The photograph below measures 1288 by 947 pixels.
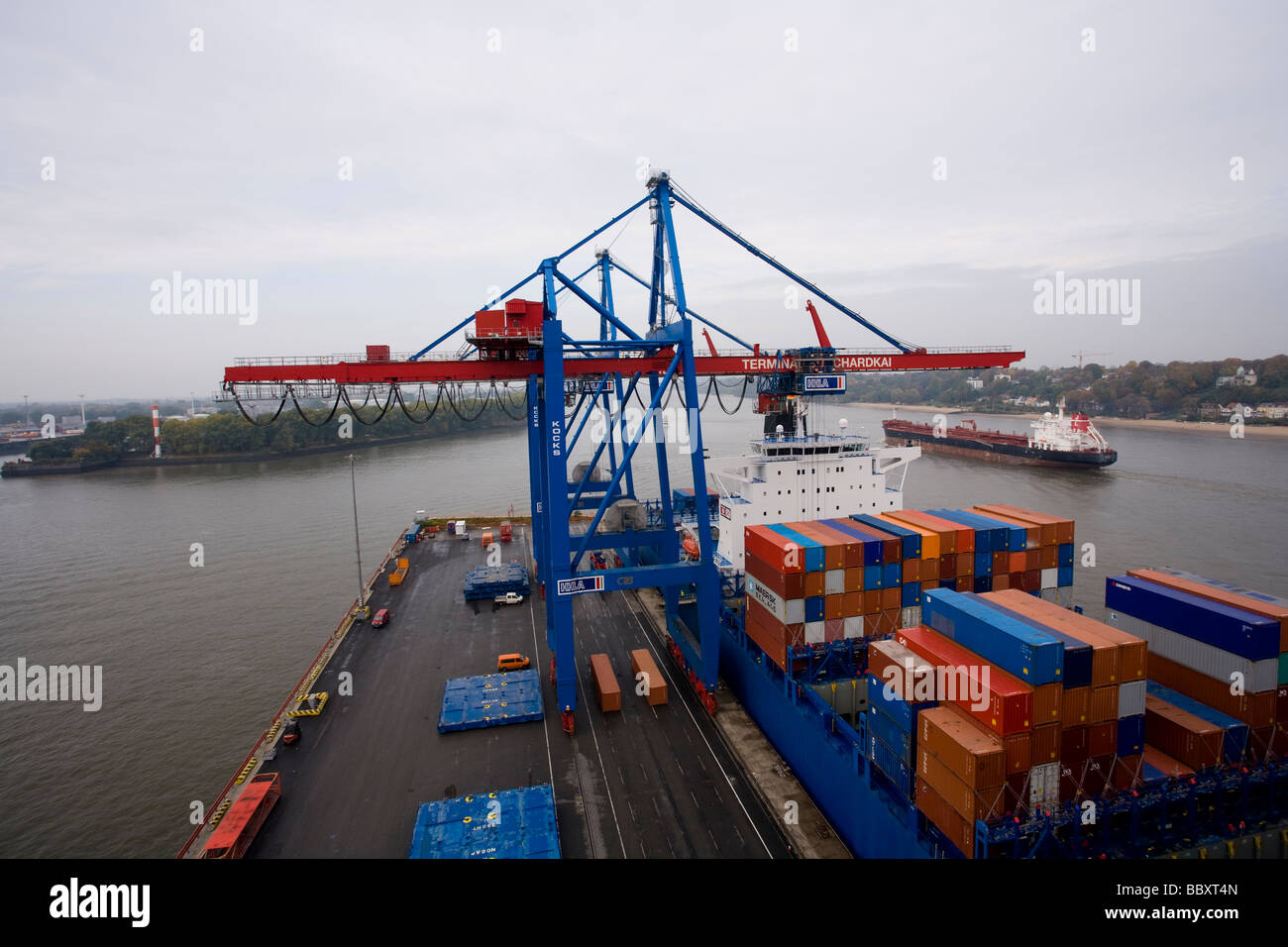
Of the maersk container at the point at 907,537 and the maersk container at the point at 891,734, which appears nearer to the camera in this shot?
the maersk container at the point at 891,734

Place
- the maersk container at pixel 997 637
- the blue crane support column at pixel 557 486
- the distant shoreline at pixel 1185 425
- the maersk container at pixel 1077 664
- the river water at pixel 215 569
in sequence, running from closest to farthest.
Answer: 1. the maersk container at pixel 997 637
2. the maersk container at pixel 1077 664
3. the river water at pixel 215 569
4. the blue crane support column at pixel 557 486
5. the distant shoreline at pixel 1185 425

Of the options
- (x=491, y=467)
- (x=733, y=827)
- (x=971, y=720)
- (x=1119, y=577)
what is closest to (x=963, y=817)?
(x=971, y=720)

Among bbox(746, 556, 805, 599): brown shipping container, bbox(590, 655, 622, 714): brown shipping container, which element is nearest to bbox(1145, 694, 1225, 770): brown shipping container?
bbox(746, 556, 805, 599): brown shipping container

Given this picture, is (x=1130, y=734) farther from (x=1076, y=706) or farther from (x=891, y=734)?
(x=891, y=734)

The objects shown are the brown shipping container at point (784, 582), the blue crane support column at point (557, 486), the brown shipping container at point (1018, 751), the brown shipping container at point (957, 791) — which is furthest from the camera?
the blue crane support column at point (557, 486)

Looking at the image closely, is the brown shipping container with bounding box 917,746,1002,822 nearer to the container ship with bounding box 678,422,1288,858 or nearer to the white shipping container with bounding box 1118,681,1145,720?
the container ship with bounding box 678,422,1288,858

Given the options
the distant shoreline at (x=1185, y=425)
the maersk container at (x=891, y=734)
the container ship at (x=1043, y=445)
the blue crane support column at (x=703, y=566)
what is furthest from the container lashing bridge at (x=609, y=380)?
the distant shoreline at (x=1185, y=425)

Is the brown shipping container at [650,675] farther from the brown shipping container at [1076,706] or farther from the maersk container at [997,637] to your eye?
the brown shipping container at [1076,706]

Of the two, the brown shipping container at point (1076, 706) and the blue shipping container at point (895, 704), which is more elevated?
the brown shipping container at point (1076, 706)
